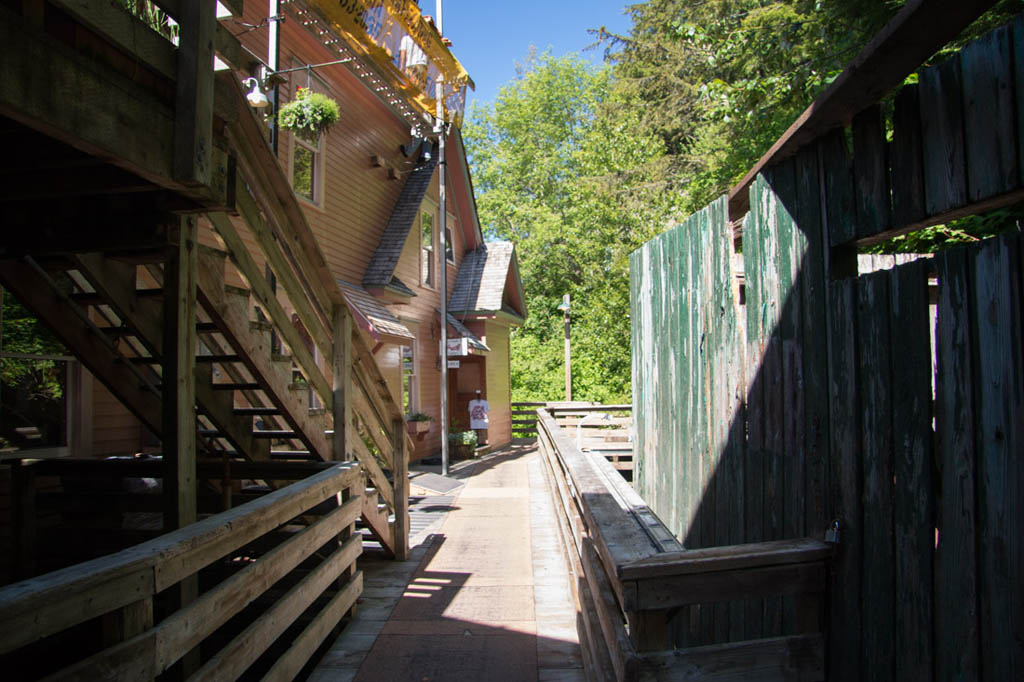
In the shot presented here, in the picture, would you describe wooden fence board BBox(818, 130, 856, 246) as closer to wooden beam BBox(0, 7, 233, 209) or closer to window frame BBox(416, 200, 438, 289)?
wooden beam BBox(0, 7, 233, 209)

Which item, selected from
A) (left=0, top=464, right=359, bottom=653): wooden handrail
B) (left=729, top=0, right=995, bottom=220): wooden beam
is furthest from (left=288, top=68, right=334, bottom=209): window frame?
(left=729, top=0, right=995, bottom=220): wooden beam

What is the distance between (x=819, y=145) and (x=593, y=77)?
36.5 meters

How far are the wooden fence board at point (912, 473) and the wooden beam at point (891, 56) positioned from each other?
0.55 metres

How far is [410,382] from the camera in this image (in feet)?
47.0

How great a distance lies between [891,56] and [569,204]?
32.3 metres

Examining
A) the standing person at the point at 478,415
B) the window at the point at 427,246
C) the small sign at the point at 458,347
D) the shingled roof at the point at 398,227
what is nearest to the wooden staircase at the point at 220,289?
the shingled roof at the point at 398,227

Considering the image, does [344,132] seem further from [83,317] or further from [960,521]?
[960,521]

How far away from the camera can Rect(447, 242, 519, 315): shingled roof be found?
16.7 meters

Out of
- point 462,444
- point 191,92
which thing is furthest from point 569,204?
point 191,92

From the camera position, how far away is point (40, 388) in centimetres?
570

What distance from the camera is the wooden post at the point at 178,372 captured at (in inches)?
123

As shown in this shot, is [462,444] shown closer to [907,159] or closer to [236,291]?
[236,291]

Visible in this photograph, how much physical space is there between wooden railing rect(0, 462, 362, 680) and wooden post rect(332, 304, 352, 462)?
0.23 metres

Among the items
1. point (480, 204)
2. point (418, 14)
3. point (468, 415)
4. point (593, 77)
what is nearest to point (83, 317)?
point (418, 14)
